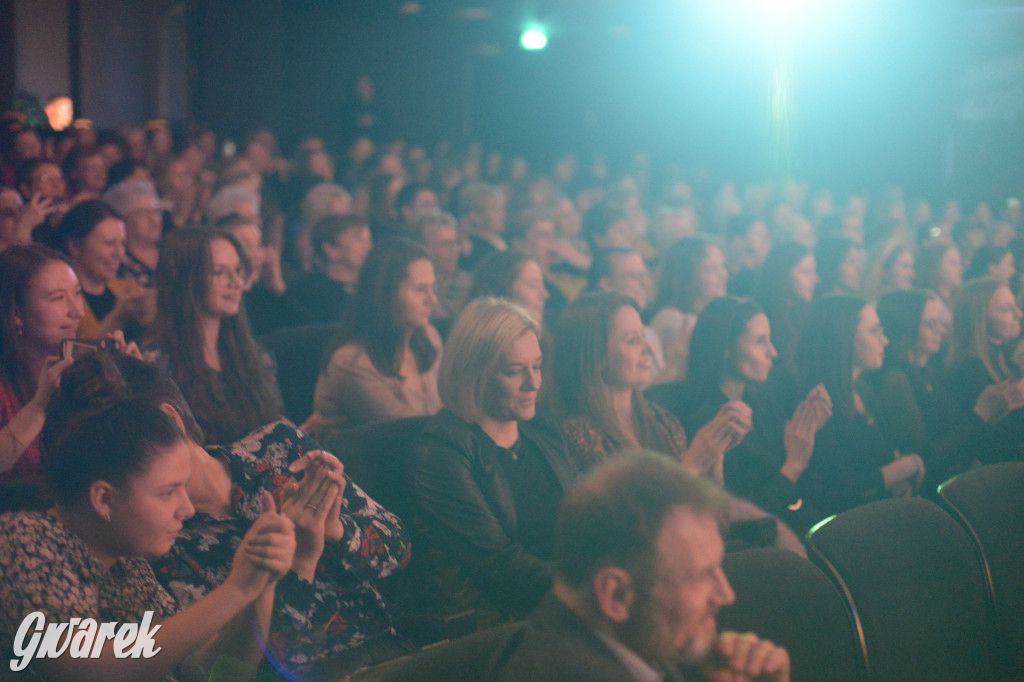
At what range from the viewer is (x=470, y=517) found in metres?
1.83

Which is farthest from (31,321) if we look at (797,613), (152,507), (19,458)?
(797,613)

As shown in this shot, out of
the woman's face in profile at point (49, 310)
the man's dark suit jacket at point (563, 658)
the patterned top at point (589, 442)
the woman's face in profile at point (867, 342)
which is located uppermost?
the woman's face in profile at point (49, 310)

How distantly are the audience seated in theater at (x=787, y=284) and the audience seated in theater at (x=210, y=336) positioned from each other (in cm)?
207

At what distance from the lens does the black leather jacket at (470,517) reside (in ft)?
5.90

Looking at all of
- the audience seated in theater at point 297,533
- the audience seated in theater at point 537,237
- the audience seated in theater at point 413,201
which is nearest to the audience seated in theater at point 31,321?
the audience seated in theater at point 297,533

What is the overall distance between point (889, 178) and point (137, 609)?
8581mm

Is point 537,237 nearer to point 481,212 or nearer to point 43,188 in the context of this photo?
point 481,212

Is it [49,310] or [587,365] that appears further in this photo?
[587,365]

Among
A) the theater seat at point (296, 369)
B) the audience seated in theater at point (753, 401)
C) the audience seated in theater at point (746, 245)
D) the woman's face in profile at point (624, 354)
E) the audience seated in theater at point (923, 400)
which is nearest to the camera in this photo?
the woman's face in profile at point (624, 354)

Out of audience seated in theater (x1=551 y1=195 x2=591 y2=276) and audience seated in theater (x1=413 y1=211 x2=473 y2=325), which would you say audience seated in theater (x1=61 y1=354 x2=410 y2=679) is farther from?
audience seated in theater (x1=551 y1=195 x2=591 y2=276)

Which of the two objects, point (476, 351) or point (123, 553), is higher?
point (476, 351)

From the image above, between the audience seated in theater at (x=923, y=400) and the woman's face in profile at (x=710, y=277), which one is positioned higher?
the woman's face in profile at (x=710, y=277)

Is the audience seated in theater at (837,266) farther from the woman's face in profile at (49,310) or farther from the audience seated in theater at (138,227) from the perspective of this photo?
the woman's face in profile at (49,310)

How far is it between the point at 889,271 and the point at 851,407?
5.19 feet
